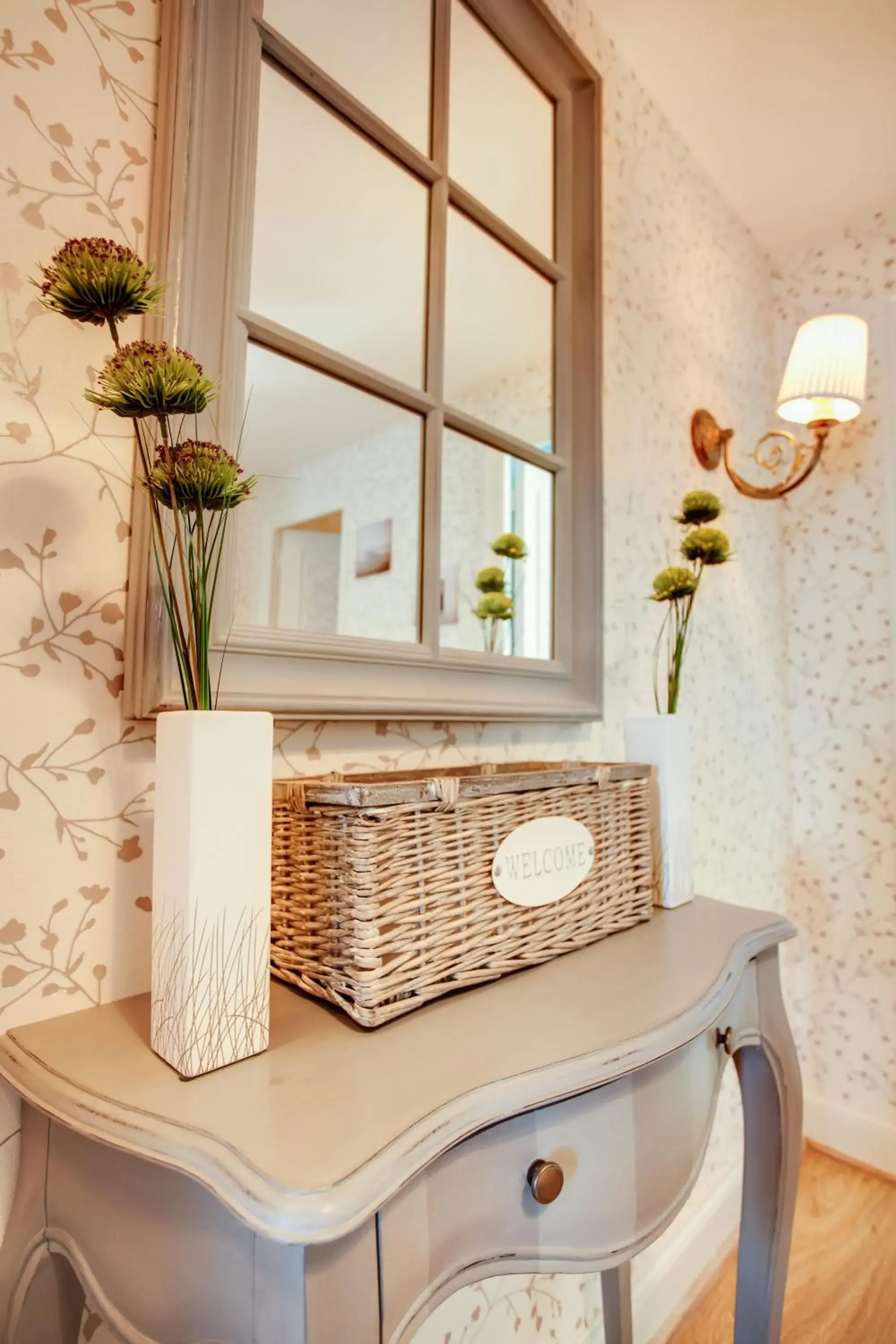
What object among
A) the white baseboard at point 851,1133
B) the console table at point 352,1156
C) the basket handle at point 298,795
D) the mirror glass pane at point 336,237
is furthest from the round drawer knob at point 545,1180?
the white baseboard at point 851,1133

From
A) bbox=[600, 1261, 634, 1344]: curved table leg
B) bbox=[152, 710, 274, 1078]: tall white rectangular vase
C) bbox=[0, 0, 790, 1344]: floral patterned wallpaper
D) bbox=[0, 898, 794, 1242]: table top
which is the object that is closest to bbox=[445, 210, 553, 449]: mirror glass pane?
bbox=[0, 0, 790, 1344]: floral patterned wallpaper

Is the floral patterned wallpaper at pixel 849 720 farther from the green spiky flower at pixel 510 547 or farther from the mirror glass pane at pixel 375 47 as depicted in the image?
the mirror glass pane at pixel 375 47

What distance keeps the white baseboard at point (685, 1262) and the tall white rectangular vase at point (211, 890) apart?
1205 mm

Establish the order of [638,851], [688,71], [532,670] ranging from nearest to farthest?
[638,851], [532,670], [688,71]

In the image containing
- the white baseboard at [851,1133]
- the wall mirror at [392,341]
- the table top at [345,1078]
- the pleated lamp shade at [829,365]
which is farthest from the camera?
the white baseboard at [851,1133]

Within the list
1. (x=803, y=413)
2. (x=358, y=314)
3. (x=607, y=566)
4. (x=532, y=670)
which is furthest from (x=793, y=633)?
(x=358, y=314)

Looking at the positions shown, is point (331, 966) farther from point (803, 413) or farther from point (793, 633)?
point (793, 633)

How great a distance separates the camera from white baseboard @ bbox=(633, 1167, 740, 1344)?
1208mm

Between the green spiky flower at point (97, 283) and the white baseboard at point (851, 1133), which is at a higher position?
the green spiky flower at point (97, 283)

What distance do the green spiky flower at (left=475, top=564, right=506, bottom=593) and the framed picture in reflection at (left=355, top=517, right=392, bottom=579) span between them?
17 cm

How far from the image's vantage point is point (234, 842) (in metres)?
0.48

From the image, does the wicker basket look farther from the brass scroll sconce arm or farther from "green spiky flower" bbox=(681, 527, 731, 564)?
the brass scroll sconce arm

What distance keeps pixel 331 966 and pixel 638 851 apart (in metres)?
0.42

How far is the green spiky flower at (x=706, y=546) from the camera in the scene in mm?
1013
